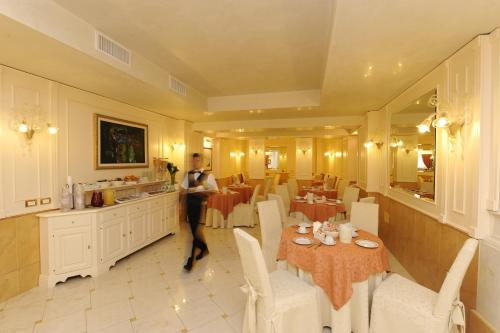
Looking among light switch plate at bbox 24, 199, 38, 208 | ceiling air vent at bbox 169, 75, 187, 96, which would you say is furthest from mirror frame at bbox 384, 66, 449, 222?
light switch plate at bbox 24, 199, 38, 208

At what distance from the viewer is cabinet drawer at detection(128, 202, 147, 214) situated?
14.2ft

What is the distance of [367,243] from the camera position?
257 cm

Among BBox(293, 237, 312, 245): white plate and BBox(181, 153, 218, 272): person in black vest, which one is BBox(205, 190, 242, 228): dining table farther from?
BBox(293, 237, 312, 245): white plate

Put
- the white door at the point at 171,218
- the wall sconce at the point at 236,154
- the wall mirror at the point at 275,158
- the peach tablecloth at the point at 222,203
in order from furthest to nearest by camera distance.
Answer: the wall mirror at the point at 275,158
the wall sconce at the point at 236,154
the peach tablecloth at the point at 222,203
the white door at the point at 171,218

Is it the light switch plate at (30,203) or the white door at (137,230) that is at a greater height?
the light switch plate at (30,203)

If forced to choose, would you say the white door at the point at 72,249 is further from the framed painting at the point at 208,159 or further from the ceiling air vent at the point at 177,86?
the framed painting at the point at 208,159

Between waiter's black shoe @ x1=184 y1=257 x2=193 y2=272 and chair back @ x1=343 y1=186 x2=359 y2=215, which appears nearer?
waiter's black shoe @ x1=184 y1=257 x2=193 y2=272

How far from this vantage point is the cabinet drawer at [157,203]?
192 inches

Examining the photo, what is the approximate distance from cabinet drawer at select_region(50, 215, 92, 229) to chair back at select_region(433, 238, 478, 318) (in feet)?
13.6

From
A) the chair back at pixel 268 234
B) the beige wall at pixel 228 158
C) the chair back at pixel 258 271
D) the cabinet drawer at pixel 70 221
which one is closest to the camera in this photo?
the chair back at pixel 258 271

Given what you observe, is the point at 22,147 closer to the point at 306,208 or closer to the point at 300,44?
the point at 300,44

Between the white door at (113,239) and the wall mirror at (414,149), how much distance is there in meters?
4.61

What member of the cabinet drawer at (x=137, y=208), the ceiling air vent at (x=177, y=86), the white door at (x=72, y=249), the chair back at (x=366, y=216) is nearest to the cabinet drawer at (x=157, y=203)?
the cabinet drawer at (x=137, y=208)

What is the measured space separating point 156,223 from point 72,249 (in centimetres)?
164
